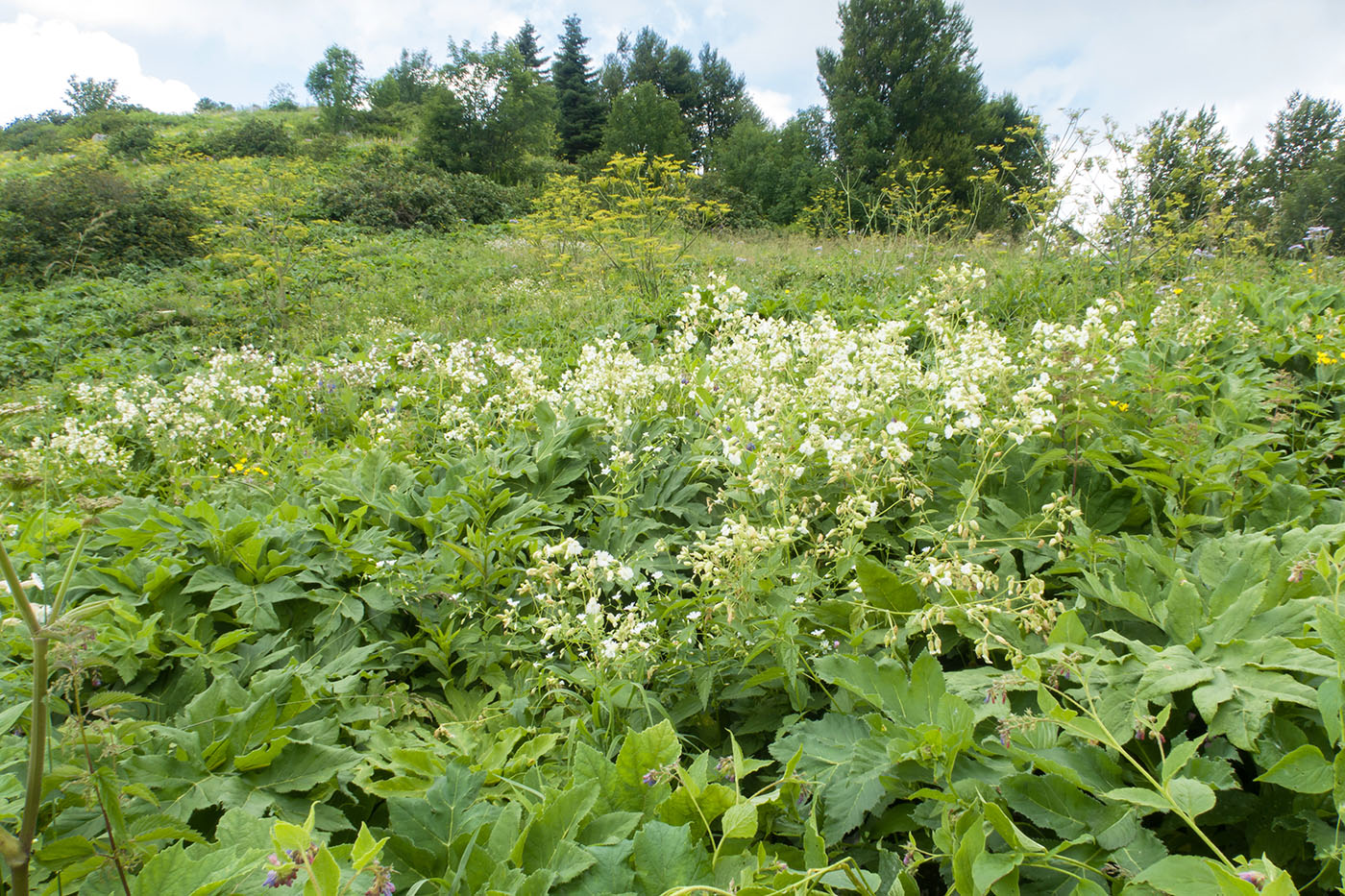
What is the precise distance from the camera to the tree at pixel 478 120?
75.6 ft

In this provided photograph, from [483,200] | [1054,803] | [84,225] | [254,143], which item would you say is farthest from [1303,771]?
[254,143]

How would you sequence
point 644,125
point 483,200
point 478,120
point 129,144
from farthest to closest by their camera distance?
point 644,125 → point 129,144 → point 478,120 → point 483,200

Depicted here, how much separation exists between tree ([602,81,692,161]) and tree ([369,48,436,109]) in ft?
34.9

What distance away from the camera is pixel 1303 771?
0.99m

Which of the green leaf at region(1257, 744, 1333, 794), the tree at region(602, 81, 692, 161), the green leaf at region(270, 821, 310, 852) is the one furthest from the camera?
the tree at region(602, 81, 692, 161)

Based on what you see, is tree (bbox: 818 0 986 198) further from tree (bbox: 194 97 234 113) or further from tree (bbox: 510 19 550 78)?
tree (bbox: 194 97 234 113)

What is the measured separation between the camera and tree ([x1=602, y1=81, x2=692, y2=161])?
31781 mm

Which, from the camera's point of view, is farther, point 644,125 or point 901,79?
point 644,125

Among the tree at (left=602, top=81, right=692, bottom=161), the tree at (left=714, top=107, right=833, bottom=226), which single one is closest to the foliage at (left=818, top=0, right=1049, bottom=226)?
the tree at (left=714, top=107, right=833, bottom=226)

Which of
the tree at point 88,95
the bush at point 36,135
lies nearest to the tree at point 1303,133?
the bush at point 36,135

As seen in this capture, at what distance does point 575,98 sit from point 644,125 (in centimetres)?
1050

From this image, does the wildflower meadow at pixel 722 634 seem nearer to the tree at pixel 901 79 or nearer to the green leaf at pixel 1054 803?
the green leaf at pixel 1054 803

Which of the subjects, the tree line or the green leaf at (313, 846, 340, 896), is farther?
the tree line

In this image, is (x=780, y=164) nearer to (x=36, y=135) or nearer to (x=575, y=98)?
(x=575, y=98)
